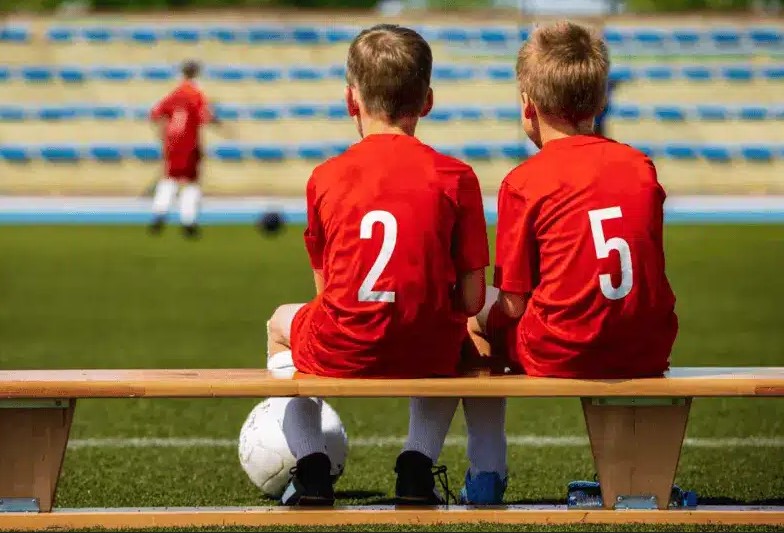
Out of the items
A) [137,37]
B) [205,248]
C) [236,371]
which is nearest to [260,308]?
[205,248]

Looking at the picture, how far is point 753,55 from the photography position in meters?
28.0

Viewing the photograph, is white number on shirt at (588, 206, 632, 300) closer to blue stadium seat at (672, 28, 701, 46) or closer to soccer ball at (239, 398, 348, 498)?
soccer ball at (239, 398, 348, 498)

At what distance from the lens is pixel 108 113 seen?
26.2 metres

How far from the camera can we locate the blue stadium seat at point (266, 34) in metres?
28.4

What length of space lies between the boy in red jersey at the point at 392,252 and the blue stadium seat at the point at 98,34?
2486cm

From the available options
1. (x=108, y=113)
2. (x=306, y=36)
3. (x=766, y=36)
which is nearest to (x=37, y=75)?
(x=108, y=113)

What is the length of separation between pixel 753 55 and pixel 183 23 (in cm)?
1113

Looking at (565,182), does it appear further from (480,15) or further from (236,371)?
(480,15)

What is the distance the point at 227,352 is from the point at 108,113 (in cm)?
1855

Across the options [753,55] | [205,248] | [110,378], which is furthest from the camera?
[753,55]

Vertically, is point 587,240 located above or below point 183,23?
below

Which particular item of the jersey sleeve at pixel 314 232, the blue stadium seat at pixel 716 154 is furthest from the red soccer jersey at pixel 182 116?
the jersey sleeve at pixel 314 232

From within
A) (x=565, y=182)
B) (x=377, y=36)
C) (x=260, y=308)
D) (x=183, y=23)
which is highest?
(x=183, y=23)

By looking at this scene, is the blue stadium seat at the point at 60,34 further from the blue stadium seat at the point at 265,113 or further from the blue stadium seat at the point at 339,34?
the blue stadium seat at the point at 339,34
